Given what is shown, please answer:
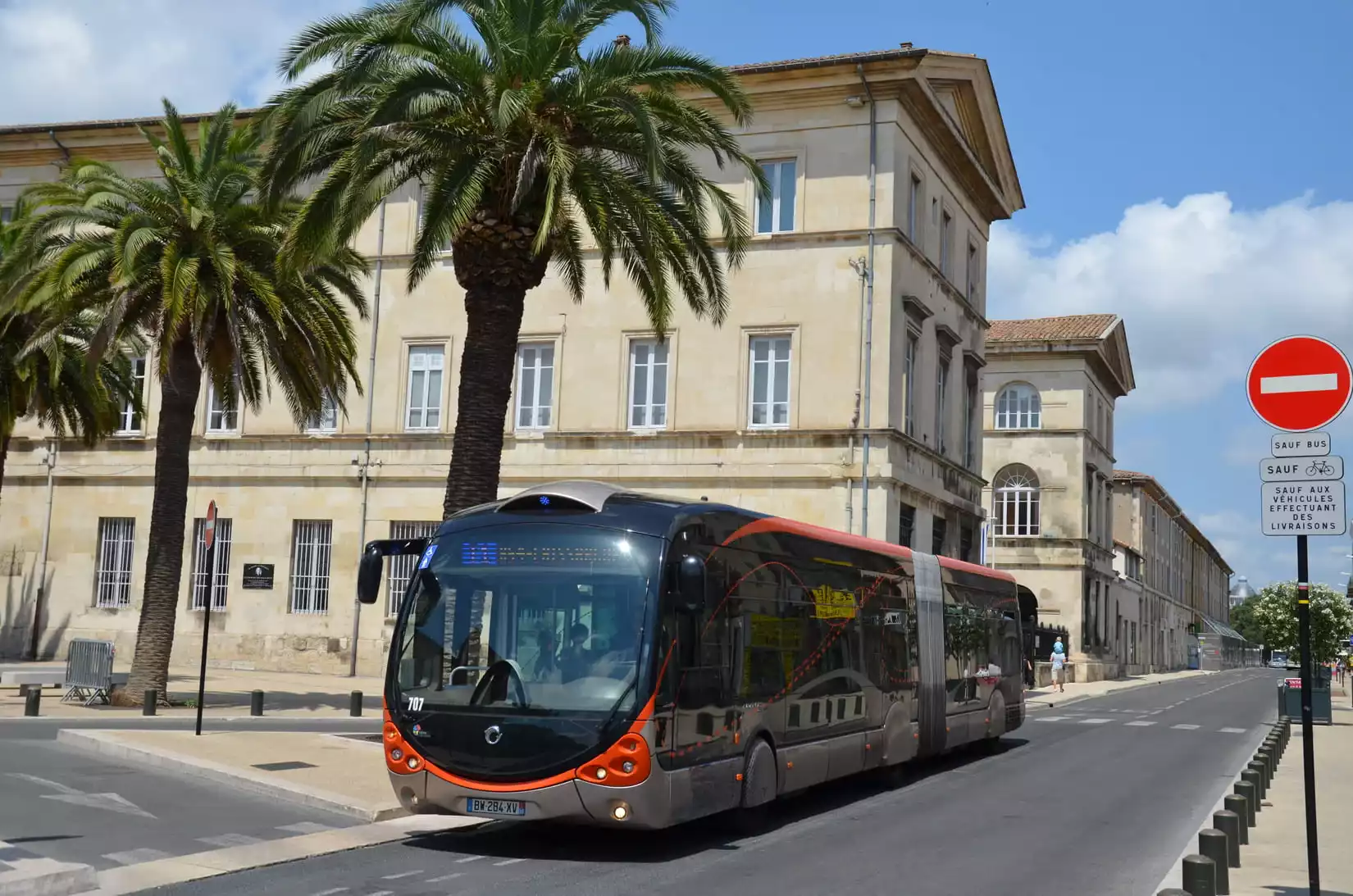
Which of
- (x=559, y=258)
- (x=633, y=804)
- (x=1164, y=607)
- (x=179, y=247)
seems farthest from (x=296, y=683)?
(x=1164, y=607)

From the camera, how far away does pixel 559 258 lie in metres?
20.7

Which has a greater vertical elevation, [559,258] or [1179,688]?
[559,258]

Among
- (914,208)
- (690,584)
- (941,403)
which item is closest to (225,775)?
(690,584)

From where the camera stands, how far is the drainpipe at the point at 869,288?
3238 centimetres

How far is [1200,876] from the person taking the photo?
362 inches

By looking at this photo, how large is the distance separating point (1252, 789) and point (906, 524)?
66.2 ft

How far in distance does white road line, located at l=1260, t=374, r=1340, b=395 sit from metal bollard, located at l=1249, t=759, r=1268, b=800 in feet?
23.6

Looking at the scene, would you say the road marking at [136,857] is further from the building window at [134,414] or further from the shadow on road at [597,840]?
the building window at [134,414]

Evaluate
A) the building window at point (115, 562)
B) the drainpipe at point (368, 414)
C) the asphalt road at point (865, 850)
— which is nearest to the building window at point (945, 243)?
the drainpipe at point (368, 414)

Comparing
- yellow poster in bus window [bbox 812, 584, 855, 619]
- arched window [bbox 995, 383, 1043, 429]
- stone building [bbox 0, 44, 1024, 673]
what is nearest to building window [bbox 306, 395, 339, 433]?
stone building [bbox 0, 44, 1024, 673]

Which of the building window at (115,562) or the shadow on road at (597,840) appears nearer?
the shadow on road at (597,840)

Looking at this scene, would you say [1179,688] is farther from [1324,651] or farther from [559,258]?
[559,258]

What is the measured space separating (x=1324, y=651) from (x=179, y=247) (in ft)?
130

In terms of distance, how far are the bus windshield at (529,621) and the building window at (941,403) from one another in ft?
89.6
